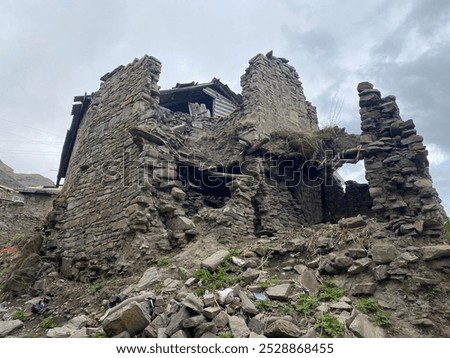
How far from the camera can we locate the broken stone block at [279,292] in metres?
4.07

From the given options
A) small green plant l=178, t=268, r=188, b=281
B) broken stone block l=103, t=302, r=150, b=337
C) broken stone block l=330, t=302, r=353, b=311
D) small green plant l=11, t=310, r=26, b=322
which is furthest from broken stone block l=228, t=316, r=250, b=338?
small green plant l=11, t=310, r=26, b=322

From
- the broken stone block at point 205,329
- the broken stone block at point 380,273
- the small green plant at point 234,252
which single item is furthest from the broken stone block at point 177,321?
the broken stone block at point 380,273

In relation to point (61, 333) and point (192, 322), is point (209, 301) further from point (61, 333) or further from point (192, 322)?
point (61, 333)

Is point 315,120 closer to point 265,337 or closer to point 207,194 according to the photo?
point 207,194

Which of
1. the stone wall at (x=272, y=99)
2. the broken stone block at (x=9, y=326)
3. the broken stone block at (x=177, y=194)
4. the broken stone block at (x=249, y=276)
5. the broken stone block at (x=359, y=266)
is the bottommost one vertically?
the broken stone block at (x=9, y=326)

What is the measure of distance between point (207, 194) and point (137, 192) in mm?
2297

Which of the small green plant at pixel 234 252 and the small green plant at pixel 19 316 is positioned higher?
the small green plant at pixel 234 252

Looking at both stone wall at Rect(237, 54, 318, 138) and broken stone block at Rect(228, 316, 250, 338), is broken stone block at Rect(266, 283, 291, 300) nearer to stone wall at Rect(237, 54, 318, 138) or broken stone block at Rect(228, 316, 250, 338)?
broken stone block at Rect(228, 316, 250, 338)

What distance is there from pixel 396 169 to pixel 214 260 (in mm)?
3408

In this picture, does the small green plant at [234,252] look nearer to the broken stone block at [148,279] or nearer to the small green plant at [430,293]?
the broken stone block at [148,279]

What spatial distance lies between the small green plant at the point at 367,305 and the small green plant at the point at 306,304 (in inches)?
18.6

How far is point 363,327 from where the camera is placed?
3.46 meters

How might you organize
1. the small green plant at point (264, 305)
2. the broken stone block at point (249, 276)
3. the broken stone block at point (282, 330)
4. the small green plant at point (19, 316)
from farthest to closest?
1. the small green plant at point (19, 316)
2. the broken stone block at point (249, 276)
3. the small green plant at point (264, 305)
4. the broken stone block at point (282, 330)

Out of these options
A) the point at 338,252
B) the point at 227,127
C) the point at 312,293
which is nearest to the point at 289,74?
the point at 227,127
